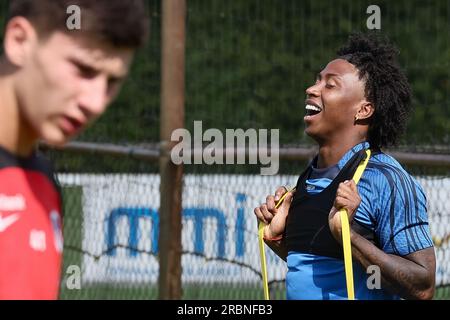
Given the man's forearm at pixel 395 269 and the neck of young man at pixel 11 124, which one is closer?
the neck of young man at pixel 11 124

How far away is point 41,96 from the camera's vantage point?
2.23m

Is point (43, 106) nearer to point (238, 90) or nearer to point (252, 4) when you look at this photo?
point (238, 90)

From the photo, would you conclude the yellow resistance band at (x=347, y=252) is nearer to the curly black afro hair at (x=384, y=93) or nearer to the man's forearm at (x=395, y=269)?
the man's forearm at (x=395, y=269)

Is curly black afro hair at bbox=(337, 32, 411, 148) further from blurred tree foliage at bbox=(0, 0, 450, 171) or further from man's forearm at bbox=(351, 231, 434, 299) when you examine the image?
blurred tree foliage at bbox=(0, 0, 450, 171)

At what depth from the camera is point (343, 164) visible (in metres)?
4.18

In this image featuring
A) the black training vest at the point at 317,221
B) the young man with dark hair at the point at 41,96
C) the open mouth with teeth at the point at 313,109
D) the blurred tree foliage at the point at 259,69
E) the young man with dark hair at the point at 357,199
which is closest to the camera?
the young man with dark hair at the point at 41,96

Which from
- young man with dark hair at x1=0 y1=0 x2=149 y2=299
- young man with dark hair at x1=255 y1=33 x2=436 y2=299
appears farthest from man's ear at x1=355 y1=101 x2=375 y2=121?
young man with dark hair at x1=0 y1=0 x2=149 y2=299

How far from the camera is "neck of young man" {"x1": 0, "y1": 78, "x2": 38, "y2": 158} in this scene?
88.0 inches

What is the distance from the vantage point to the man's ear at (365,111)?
4.25 m

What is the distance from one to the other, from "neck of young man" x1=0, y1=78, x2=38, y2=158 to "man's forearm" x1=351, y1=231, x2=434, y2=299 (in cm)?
189

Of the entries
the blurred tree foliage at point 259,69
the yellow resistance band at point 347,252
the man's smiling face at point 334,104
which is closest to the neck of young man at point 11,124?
the yellow resistance band at point 347,252

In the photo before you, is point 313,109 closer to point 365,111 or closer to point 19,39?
point 365,111

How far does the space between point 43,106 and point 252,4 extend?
31.9 ft
